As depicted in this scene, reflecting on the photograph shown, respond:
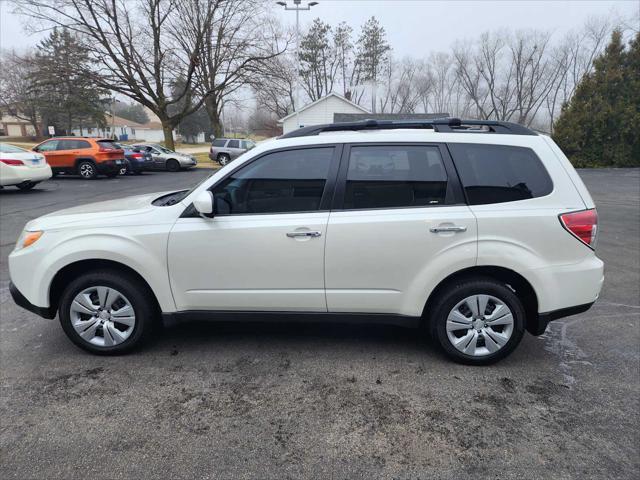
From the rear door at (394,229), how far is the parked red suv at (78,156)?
1777cm

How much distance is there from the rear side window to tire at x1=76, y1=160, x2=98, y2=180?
18377mm

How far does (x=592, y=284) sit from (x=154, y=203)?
3.59 m

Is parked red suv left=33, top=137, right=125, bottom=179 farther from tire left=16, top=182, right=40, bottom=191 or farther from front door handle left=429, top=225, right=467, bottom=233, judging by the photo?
front door handle left=429, top=225, right=467, bottom=233

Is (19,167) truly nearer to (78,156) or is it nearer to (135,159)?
(78,156)

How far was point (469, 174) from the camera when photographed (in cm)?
312

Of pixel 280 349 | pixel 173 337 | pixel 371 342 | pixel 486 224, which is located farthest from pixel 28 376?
pixel 486 224

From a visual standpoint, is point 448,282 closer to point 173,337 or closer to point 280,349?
point 280,349

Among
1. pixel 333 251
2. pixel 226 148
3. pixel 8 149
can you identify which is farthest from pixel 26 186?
pixel 226 148

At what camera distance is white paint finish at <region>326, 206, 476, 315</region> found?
3.04 meters

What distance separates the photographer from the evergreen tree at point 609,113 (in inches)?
974

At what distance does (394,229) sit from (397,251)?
6.4 inches

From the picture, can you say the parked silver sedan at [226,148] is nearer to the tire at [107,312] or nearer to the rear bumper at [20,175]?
the rear bumper at [20,175]

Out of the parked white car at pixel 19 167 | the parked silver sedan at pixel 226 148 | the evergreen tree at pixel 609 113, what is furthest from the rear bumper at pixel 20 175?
the evergreen tree at pixel 609 113

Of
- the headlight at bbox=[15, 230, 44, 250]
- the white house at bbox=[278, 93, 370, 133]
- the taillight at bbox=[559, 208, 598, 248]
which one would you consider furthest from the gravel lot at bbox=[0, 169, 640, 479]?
the white house at bbox=[278, 93, 370, 133]
